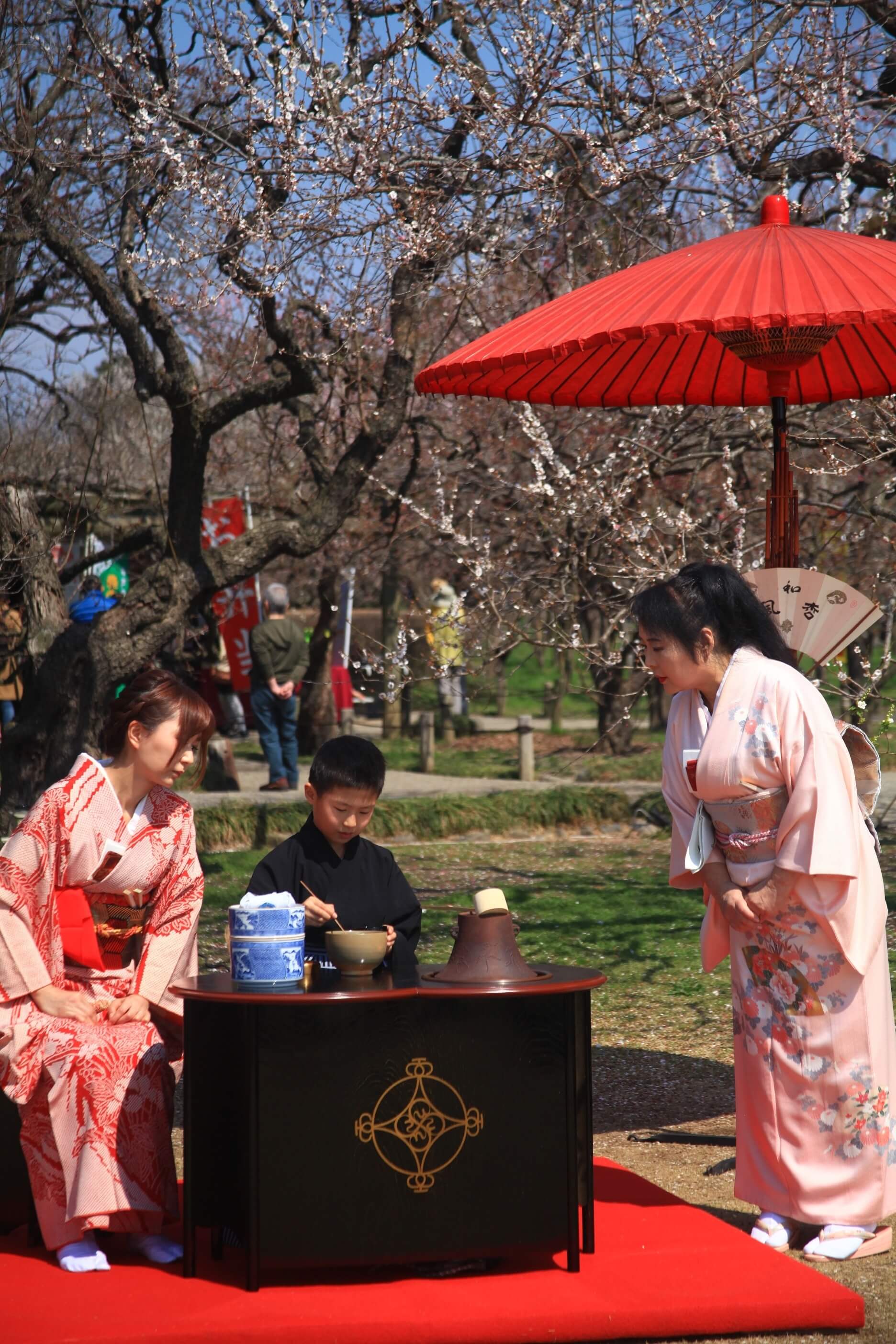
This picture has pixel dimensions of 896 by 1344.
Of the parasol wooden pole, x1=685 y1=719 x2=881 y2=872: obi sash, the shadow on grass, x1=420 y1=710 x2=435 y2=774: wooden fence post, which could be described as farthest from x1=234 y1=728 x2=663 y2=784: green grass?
x1=685 y1=719 x2=881 y2=872: obi sash

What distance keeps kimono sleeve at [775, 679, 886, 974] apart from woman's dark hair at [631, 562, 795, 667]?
17 cm

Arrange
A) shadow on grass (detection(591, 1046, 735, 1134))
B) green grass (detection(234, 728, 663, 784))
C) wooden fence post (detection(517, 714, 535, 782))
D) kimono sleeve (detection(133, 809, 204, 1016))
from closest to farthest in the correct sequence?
kimono sleeve (detection(133, 809, 204, 1016))
shadow on grass (detection(591, 1046, 735, 1134))
green grass (detection(234, 728, 663, 784))
wooden fence post (detection(517, 714, 535, 782))

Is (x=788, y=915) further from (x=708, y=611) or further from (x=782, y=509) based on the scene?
(x=782, y=509)

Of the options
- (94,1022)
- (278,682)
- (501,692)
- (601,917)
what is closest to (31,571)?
(278,682)

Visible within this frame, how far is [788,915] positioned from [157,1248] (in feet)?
5.46

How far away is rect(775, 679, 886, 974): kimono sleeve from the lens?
10.7 ft

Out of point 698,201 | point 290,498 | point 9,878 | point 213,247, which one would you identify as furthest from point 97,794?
point 290,498

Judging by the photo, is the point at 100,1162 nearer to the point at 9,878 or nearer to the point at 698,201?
the point at 9,878

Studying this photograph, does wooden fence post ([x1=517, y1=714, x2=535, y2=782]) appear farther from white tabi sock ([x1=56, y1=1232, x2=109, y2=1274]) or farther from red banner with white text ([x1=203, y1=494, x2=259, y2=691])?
white tabi sock ([x1=56, y1=1232, x2=109, y2=1274])

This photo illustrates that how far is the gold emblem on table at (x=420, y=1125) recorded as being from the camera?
3.00 metres

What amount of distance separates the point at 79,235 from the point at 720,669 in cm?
567

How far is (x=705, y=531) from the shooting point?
25.8 ft

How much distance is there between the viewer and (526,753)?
42.1 feet

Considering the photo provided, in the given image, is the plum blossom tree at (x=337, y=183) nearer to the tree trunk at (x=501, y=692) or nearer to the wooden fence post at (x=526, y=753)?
the wooden fence post at (x=526, y=753)
